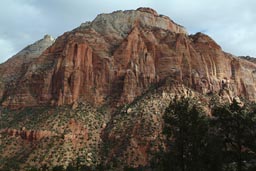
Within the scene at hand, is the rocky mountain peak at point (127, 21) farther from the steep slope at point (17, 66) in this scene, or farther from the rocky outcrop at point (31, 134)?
the rocky outcrop at point (31, 134)

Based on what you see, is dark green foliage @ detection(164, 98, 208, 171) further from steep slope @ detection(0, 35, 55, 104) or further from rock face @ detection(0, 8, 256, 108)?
steep slope @ detection(0, 35, 55, 104)

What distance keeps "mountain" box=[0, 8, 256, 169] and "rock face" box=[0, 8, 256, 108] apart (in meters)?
0.30

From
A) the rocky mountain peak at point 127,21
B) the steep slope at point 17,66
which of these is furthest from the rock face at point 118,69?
the rocky mountain peak at point 127,21

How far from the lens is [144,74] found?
11156cm

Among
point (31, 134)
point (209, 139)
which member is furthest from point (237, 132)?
point (31, 134)

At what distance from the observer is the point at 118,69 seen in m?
113

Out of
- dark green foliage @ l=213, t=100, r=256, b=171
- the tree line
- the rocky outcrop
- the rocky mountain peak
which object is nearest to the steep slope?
the rocky mountain peak

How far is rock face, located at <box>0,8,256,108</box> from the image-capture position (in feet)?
352

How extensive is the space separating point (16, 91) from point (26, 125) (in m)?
22.8

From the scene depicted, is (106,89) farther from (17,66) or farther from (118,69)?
(17,66)

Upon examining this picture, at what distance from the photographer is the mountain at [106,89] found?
283 feet

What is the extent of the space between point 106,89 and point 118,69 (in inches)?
306

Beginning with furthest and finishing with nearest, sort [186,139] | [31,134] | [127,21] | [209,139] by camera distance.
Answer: [127,21] → [31,134] → [209,139] → [186,139]

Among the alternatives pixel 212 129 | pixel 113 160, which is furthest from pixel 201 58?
pixel 212 129
